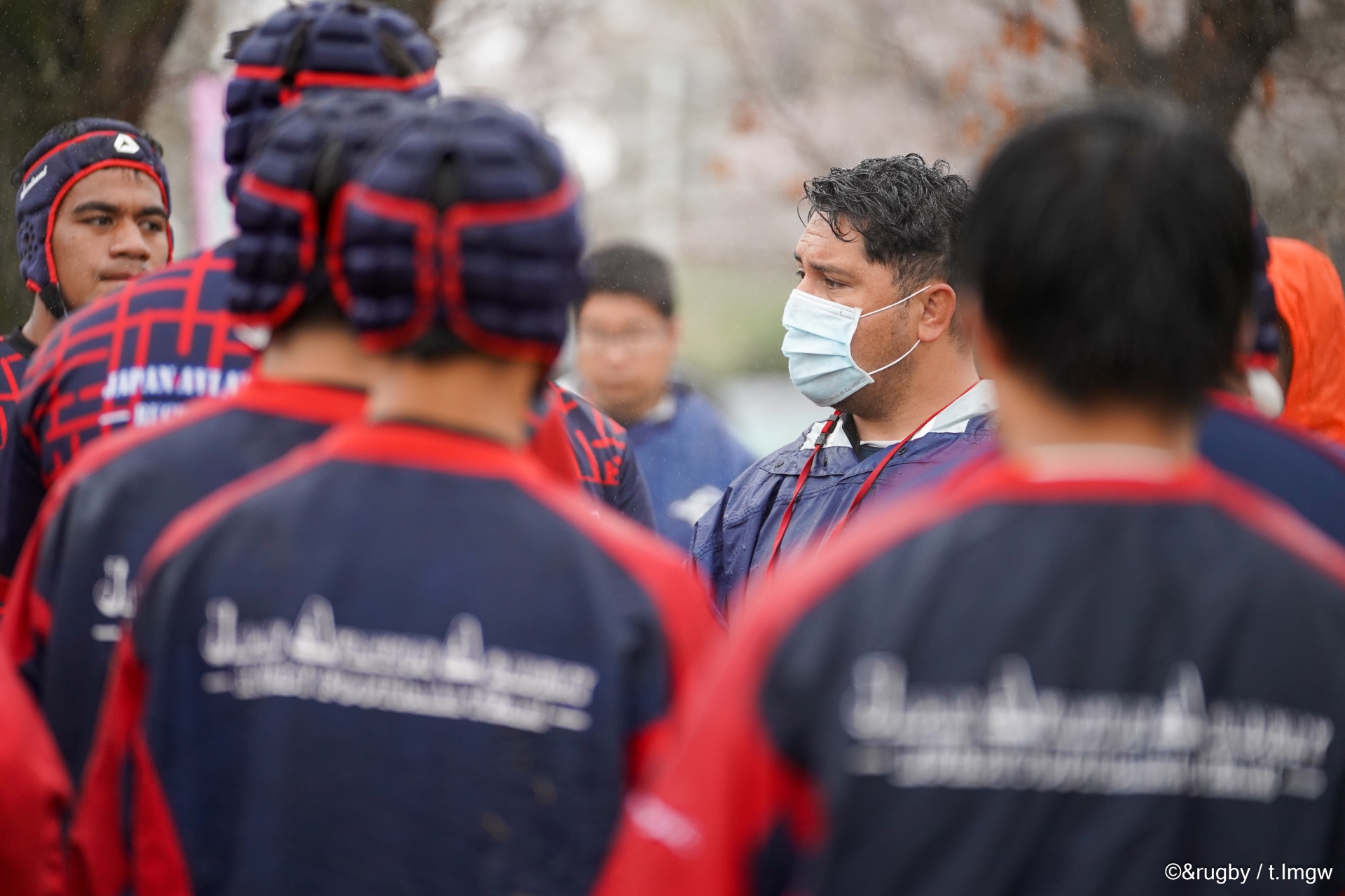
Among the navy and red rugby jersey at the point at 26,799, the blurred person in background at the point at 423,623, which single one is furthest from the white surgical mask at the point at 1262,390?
the navy and red rugby jersey at the point at 26,799

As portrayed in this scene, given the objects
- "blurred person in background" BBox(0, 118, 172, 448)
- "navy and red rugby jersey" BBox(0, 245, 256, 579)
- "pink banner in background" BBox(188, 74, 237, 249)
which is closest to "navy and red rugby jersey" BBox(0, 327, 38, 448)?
"blurred person in background" BBox(0, 118, 172, 448)

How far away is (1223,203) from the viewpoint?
5.62ft

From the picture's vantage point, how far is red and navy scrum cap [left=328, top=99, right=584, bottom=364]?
1.84m

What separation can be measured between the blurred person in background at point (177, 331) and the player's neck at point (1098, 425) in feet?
5.41

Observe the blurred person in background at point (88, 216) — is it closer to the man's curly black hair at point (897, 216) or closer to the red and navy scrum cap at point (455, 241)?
the man's curly black hair at point (897, 216)

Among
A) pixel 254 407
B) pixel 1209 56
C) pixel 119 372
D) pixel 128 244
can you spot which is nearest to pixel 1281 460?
pixel 254 407

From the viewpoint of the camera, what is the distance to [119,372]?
276cm

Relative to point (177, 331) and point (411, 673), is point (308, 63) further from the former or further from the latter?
point (411, 673)

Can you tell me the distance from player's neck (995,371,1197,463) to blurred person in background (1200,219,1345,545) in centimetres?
17

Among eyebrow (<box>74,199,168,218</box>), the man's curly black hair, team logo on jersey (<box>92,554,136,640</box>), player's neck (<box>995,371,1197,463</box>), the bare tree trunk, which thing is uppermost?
the bare tree trunk

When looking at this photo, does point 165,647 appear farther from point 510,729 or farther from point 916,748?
point 916,748

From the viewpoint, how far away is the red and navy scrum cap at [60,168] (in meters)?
4.46

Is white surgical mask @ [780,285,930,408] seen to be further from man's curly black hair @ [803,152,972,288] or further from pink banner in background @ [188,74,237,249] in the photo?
pink banner in background @ [188,74,237,249]

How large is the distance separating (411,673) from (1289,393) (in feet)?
7.89
